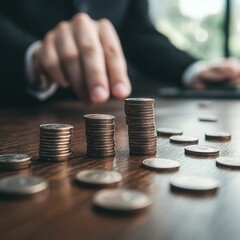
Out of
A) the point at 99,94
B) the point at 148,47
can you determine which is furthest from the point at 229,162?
the point at 148,47

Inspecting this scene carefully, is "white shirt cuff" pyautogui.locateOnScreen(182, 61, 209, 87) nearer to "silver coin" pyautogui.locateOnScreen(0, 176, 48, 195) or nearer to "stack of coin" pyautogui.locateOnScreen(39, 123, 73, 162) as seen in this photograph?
"stack of coin" pyautogui.locateOnScreen(39, 123, 73, 162)

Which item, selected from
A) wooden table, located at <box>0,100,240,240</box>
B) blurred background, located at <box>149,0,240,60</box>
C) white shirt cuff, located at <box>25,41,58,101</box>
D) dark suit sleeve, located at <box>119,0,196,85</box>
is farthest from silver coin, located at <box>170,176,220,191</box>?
blurred background, located at <box>149,0,240,60</box>

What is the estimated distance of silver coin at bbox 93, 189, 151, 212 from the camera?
12.8 inches

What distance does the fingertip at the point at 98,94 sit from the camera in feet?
3.77

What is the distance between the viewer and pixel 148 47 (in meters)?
3.04

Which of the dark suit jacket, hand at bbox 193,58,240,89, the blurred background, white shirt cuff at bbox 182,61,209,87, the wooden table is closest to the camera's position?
the wooden table

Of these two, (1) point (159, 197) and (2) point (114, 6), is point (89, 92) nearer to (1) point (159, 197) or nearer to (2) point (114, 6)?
(1) point (159, 197)

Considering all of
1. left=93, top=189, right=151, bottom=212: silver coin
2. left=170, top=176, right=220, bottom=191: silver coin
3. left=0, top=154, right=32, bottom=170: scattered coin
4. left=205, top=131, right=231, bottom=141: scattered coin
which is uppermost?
left=0, top=154, right=32, bottom=170: scattered coin

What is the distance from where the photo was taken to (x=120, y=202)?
337mm

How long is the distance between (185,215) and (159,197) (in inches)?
2.1

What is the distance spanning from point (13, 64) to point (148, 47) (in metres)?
1.56

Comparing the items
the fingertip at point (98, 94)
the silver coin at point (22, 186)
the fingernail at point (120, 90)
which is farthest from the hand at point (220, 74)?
the silver coin at point (22, 186)

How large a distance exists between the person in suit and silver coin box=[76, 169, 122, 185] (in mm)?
716

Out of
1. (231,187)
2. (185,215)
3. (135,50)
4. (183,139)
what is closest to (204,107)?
(183,139)
